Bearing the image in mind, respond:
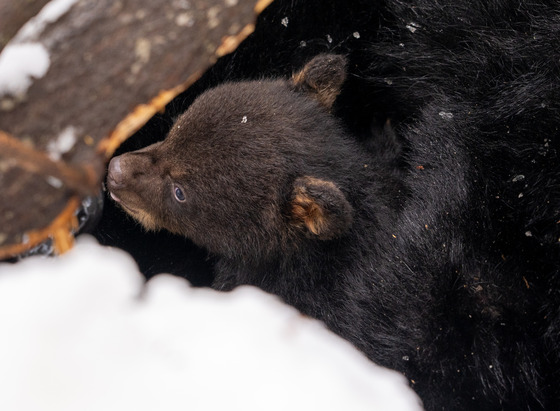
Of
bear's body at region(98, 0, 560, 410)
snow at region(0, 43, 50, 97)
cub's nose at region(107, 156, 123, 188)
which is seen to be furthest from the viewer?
cub's nose at region(107, 156, 123, 188)

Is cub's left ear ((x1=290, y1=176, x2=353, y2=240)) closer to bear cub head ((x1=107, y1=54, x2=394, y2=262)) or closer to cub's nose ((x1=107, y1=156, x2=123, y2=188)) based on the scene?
bear cub head ((x1=107, y1=54, x2=394, y2=262))

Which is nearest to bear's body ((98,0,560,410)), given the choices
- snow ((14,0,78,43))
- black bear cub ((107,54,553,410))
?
black bear cub ((107,54,553,410))

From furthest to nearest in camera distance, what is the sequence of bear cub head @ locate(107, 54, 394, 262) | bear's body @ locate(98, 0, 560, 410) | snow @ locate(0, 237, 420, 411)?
bear cub head @ locate(107, 54, 394, 262) < bear's body @ locate(98, 0, 560, 410) < snow @ locate(0, 237, 420, 411)

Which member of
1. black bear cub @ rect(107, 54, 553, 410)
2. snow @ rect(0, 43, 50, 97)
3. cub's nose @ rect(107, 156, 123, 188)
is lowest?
black bear cub @ rect(107, 54, 553, 410)

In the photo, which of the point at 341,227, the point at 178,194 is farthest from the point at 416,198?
the point at 178,194

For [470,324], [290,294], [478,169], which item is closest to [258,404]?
[290,294]

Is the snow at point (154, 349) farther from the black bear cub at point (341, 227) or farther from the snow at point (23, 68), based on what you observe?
the snow at point (23, 68)

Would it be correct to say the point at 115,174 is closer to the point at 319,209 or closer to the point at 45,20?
the point at 319,209

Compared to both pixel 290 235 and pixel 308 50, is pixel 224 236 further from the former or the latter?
pixel 308 50
